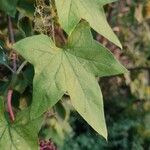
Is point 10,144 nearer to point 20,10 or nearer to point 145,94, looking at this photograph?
point 20,10

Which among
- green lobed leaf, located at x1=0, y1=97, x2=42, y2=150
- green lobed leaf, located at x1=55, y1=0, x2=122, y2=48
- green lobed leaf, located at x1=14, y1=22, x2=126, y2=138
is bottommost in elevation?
green lobed leaf, located at x1=0, y1=97, x2=42, y2=150

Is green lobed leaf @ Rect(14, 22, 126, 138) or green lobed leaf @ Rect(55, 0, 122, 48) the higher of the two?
green lobed leaf @ Rect(55, 0, 122, 48)

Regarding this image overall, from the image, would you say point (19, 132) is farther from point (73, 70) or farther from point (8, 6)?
point (8, 6)

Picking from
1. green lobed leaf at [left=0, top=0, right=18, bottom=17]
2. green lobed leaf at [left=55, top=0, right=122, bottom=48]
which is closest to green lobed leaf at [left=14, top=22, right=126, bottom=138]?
green lobed leaf at [left=55, top=0, right=122, bottom=48]

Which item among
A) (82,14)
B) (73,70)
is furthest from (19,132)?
(82,14)

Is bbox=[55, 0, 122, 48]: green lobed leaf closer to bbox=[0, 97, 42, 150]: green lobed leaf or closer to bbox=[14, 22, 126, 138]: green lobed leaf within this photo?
bbox=[14, 22, 126, 138]: green lobed leaf
